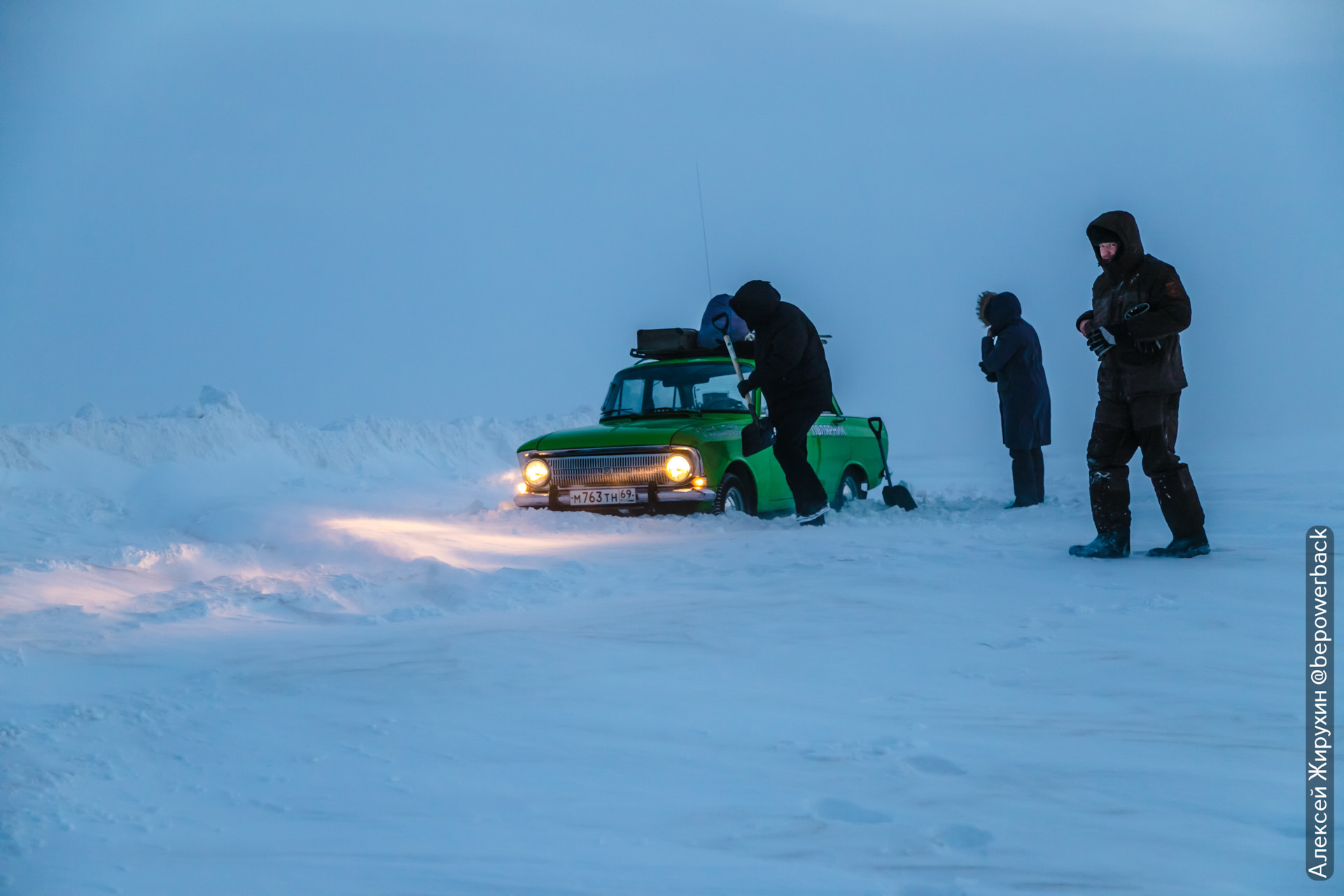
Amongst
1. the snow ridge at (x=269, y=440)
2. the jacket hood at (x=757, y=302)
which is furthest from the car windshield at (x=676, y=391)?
the snow ridge at (x=269, y=440)

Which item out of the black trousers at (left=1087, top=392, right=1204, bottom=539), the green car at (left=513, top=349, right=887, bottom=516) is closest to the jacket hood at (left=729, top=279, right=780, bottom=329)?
the green car at (left=513, top=349, right=887, bottom=516)

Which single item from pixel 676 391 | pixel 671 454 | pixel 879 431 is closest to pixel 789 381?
pixel 676 391

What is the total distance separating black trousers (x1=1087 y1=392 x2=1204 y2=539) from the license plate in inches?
138

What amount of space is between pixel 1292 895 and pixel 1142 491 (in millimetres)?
9254

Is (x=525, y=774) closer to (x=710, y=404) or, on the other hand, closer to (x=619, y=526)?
(x=619, y=526)

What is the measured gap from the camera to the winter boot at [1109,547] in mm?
6250

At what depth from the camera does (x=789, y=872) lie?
2.18 metres

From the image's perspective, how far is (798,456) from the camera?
8.82 m

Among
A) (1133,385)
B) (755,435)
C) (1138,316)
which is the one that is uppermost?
(1138,316)

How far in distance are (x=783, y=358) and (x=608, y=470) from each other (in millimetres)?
1693

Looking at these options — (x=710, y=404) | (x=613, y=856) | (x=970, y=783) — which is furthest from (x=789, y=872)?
(x=710, y=404)

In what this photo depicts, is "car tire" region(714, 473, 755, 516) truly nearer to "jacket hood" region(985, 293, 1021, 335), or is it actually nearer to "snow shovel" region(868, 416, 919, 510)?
"snow shovel" region(868, 416, 919, 510)

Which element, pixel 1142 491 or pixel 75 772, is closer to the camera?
pixel 75 772

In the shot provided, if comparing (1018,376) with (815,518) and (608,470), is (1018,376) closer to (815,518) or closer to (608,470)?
(815,518)
